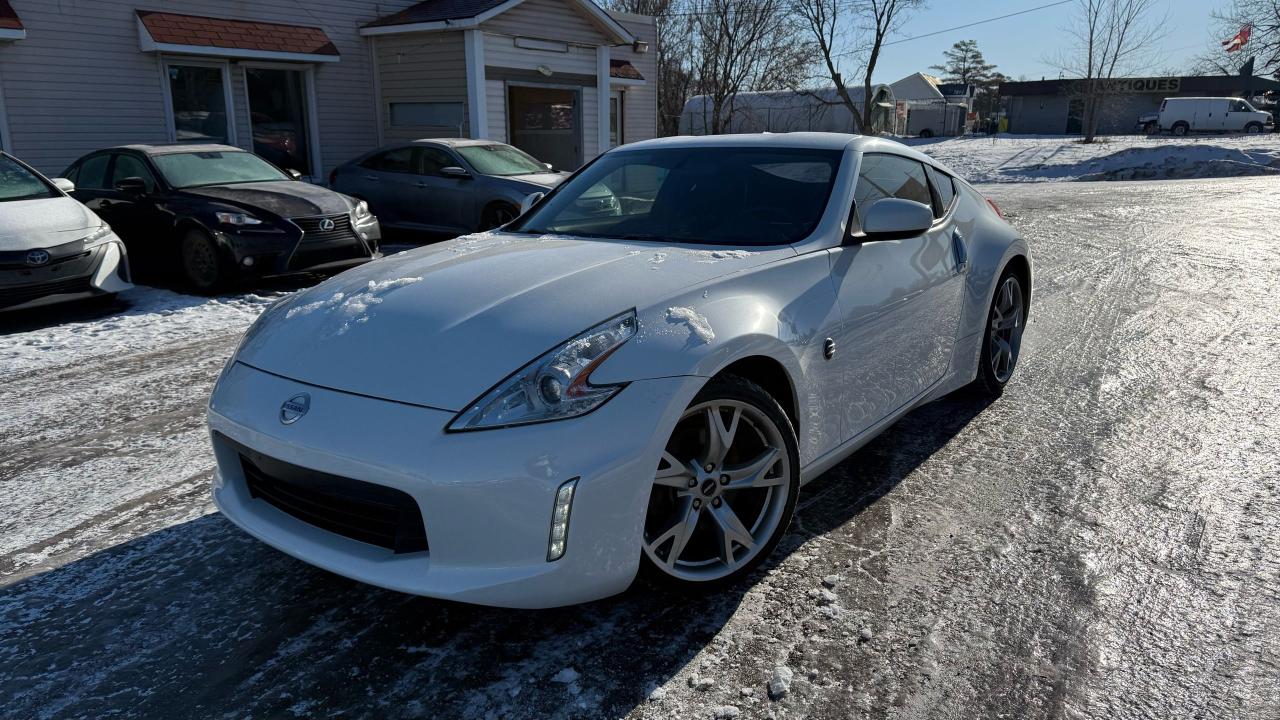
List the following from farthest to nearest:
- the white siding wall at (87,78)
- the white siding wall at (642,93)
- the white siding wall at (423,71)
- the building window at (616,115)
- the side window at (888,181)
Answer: the white siding wall at (642,93), the building window at (616,115), the white siding wall at (423,71), the white siding wall at (87,78), the side window at (888,181)

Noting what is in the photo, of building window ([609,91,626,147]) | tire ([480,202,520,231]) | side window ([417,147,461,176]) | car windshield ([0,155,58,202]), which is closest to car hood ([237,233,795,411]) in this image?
car windshield ([0,155,58,202])

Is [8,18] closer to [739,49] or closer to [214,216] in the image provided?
[214,216]

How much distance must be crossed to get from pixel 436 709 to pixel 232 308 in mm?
6477

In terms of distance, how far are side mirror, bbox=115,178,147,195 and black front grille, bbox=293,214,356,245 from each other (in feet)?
5.53

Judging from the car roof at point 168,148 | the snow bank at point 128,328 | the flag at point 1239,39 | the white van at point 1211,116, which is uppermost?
the flag at point 1239,39

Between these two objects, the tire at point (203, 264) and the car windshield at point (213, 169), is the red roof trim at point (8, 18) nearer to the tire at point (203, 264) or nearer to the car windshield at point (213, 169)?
the car windshield at point (213, 169)

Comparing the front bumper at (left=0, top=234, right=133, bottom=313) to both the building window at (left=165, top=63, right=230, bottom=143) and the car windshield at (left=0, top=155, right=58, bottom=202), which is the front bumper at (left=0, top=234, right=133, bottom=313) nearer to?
the car windshield at (left=0, top=155, right=58, bottom=202)

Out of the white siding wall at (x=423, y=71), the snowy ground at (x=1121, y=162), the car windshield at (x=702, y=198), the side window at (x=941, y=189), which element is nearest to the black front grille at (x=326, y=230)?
the car windshield at (x=702, y=198)

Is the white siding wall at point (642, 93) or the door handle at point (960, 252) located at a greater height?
the white siding wall at point (642, 93)

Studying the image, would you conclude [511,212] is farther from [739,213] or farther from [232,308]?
[739,213]

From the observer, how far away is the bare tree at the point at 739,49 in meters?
34.0

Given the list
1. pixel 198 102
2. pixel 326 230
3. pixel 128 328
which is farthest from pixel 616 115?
pixel 128 328

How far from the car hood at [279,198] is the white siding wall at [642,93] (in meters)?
15.1

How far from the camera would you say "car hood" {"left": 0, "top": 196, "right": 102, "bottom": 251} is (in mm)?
7188
